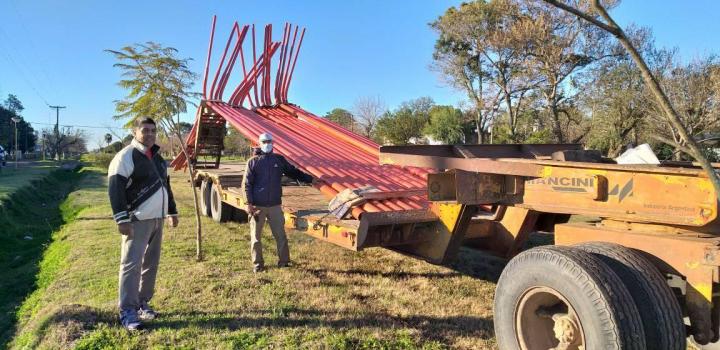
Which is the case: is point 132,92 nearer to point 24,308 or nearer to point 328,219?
point 24,308

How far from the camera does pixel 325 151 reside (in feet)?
25.7

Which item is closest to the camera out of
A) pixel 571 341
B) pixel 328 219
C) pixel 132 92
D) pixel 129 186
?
pixel 571 341

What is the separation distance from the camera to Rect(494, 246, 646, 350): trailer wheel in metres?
2.63

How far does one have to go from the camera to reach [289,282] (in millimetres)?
5496

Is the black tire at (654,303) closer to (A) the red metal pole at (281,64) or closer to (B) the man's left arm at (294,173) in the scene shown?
(B) the man's left arm at (294,173)

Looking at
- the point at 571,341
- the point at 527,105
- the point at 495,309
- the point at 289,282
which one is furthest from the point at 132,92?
the point at 527,105

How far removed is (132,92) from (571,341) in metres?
6.08

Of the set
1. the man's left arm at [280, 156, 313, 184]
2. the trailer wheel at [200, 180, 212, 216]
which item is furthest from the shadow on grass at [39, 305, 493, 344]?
the trailer wheel at [200, 180, 212, 216]

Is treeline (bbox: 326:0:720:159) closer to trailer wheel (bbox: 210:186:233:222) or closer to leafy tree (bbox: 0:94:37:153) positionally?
trailer wheel (bbox: 210:186:233:222)

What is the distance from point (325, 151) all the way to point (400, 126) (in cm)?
3336

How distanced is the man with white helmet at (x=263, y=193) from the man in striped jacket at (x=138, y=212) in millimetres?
1405

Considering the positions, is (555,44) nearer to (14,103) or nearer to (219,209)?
(219,209)

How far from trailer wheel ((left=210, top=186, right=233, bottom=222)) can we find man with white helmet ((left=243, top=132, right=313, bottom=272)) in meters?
3.48

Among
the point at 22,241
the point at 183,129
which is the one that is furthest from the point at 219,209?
the point at 183,129
